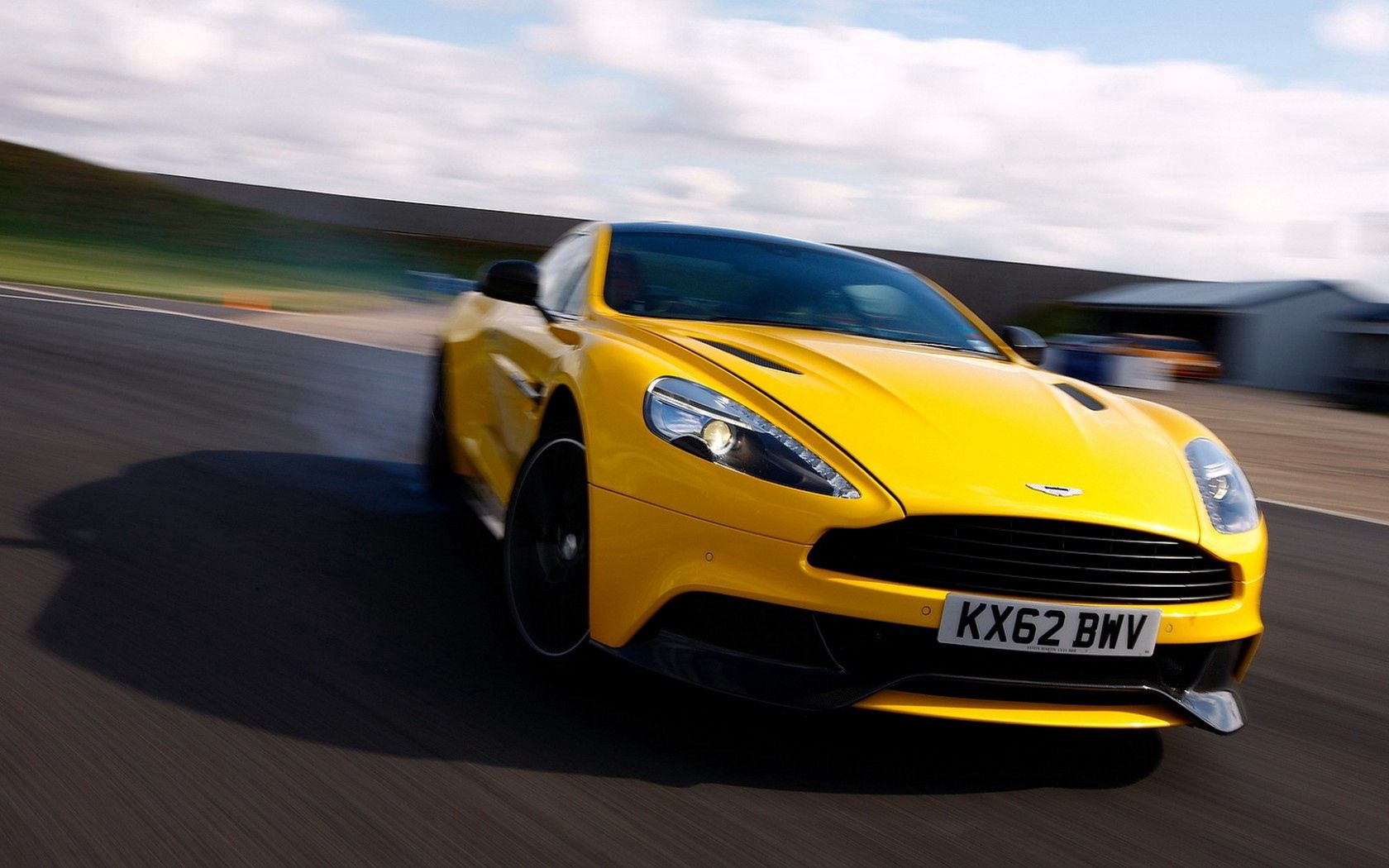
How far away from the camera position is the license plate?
8.66ft

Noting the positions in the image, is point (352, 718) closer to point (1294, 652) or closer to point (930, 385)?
point (930, 385)

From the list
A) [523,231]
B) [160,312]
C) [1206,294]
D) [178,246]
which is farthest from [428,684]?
[523,231]

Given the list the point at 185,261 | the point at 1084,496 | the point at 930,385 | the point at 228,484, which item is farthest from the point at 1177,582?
the point at 185,261

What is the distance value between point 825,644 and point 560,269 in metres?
2.41

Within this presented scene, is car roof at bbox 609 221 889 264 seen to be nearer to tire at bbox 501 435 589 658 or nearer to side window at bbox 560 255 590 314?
side window at bbox 560 255 590 314

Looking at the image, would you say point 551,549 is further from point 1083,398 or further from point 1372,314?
point 1372,314

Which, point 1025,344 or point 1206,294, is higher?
point 1206,294

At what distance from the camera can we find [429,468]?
5.66m

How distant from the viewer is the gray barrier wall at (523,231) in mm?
41562

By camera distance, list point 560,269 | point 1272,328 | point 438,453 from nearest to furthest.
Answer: point 560,269
point 438,453
point 1272,328

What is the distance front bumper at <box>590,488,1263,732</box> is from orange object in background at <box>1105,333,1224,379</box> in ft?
68.3

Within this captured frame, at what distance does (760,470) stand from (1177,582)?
0.95m

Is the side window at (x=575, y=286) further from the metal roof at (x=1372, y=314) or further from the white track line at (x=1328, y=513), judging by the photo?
the metal roof at (x=1372, y=314)

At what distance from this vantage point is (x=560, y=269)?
4730mm
